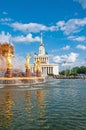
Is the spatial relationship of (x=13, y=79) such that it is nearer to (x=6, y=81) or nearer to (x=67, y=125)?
(x=6, y=81)

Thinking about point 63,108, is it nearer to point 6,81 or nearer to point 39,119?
point 39,119

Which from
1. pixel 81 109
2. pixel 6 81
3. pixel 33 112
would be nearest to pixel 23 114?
pixel 33 112

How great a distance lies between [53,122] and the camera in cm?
1603

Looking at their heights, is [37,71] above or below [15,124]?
above

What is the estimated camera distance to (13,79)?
60344mm

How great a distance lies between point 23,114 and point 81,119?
3.76 metres

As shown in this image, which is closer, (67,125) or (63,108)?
(67,125)

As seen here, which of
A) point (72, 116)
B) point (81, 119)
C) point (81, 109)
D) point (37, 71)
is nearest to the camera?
point (81, 119)

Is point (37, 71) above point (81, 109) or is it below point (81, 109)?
above

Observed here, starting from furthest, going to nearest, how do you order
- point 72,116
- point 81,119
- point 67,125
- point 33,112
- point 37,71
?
A: point 37,71
point 33,112
point 72,116
point 81,119
point 67,125

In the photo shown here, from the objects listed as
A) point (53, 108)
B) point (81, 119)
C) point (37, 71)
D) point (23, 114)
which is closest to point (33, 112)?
point (23, 114)

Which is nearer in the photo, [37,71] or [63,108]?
[63,108]

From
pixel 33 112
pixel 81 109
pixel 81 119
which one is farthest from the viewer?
pixel 81 109

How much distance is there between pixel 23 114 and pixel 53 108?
11.1 ft
